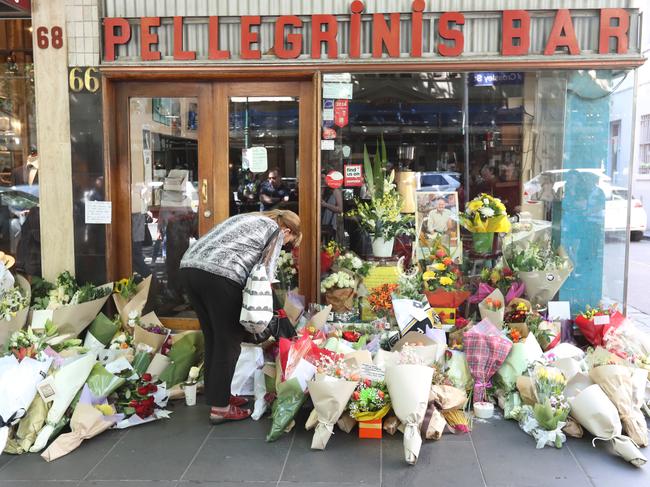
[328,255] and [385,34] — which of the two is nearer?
[385,34]

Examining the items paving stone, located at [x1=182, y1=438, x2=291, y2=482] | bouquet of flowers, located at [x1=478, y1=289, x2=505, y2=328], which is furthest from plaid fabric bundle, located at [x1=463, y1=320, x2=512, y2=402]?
paving stone, located at [x1=182, y1=438, x2=291, y2=482]

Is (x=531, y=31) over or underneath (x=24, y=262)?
over

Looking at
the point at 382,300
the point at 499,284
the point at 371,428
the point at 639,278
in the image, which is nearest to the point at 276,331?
the point at 371,428

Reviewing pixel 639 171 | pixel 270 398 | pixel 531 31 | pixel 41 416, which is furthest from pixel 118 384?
pixel 639 171

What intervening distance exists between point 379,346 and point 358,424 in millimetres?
934

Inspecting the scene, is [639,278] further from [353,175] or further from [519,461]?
[519,461]

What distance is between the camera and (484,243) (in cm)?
645

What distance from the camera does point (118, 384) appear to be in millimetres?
4707

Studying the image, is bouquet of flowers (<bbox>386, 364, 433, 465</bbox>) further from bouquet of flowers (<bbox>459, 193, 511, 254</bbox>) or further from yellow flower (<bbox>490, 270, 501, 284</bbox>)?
bouquet of flowers (<bbox>459, 193, 511, 254</bbox>)

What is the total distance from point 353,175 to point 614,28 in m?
2.63

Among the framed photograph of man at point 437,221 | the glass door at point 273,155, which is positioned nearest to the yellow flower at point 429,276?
the framed photograph of man at point 437,221

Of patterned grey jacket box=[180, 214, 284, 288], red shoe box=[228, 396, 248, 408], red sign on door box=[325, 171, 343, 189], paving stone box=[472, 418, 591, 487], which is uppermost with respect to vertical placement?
red sign on door box=[325, 171, 343, 189]

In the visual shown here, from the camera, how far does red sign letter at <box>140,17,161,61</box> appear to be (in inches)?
241

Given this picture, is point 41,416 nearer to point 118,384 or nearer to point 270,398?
point 118,384
